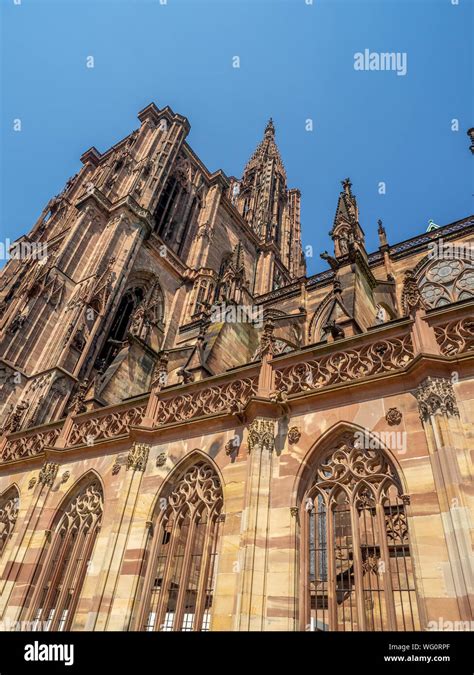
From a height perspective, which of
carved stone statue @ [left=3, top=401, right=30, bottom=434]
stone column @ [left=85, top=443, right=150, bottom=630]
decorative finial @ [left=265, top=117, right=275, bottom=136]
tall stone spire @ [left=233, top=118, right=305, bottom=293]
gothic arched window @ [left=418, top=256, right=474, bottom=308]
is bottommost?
stone column @ [left=85, top=443, right=150, bottom=630]

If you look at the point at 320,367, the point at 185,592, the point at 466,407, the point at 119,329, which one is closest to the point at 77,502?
the point at 185,592

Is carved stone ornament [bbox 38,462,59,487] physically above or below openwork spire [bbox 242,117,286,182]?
below

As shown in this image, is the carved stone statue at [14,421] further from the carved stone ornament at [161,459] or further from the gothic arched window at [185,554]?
the gothic arched window at [185,554]

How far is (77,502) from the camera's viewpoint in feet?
32.8

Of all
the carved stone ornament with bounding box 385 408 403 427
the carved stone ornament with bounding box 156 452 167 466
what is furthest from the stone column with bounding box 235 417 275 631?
the carved stone ornament with bounding box 156 452 167 466

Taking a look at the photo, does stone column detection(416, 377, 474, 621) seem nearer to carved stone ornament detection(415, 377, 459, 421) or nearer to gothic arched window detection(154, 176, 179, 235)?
carved stone ornament detection(415, 377, 459, 421)

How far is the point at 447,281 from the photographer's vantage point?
59.9 ft

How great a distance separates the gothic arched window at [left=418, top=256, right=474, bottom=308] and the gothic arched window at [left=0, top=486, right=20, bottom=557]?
1635cm

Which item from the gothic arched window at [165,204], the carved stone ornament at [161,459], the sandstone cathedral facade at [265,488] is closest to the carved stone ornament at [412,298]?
the sandstone cathedral facade at [265,488]

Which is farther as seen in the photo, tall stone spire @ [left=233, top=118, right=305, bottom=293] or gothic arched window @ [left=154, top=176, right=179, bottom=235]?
tall stone spire @ [left=233, top=118, right=305, bottom=293]

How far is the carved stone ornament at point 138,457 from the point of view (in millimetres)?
8969

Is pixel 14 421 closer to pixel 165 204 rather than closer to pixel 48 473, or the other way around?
pixel 48 473

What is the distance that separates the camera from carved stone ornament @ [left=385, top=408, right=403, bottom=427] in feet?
21.9
